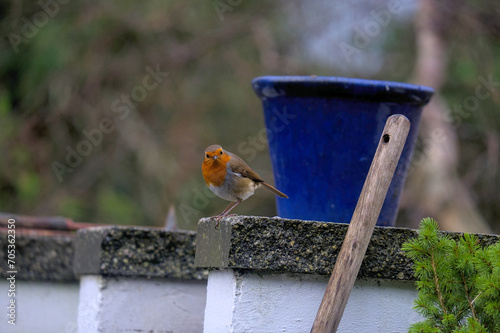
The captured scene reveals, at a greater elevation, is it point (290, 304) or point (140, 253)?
point (140, 253)

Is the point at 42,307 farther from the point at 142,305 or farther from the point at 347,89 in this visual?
the point at 347,89

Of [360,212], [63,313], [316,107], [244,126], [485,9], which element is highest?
[485,9]

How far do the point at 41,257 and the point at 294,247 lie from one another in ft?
5.52

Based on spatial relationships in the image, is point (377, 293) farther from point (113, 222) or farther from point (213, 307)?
point (113, 222)

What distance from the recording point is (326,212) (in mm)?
2377

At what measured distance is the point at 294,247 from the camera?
2000 mm

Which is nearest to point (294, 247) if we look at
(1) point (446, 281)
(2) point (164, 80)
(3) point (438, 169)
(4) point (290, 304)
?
(4) point (290, 304)

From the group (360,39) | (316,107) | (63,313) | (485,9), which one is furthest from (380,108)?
(485,9)

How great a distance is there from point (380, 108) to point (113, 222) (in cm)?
529

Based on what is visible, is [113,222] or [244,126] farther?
[244,126]

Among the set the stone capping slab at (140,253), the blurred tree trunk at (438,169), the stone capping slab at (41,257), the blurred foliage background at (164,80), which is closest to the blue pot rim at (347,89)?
the stone capping slab at (140,253)

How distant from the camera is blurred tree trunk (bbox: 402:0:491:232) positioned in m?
5.90

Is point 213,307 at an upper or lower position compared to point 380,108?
lower

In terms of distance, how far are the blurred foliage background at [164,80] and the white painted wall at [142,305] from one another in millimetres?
4086
